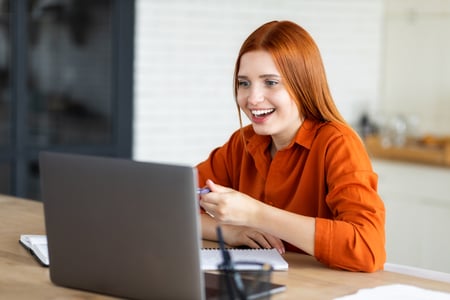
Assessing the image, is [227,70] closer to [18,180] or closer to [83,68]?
[83,68]

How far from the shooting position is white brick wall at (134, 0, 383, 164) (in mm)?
5102

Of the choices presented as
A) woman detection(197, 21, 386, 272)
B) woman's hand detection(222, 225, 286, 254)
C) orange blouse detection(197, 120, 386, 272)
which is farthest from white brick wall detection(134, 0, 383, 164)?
woman's hand detection(222, 225, 286, 254)

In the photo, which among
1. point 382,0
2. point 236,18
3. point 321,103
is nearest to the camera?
point 321,103

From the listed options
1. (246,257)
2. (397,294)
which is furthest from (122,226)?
(397,294)

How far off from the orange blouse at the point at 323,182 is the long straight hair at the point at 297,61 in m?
0.07

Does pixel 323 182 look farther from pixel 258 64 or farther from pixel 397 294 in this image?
pixel 397 294

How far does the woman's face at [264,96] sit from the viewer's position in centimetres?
236

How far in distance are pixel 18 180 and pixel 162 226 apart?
134 inches

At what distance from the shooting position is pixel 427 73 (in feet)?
18.3

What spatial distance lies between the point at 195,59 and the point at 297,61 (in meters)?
2.93

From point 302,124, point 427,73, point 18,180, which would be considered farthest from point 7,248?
point 427,73

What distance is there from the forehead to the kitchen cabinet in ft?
8.97

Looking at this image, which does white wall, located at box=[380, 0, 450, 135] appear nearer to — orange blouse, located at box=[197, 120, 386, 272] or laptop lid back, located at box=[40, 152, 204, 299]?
orange blouse, located at box=[197, 120, 386, 272]

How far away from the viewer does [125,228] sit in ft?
5.72
